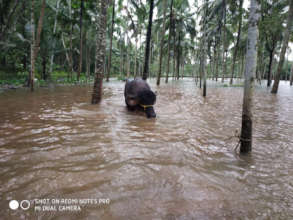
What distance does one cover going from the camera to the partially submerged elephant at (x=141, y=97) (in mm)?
5758

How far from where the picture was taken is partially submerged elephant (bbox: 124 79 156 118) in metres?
5.76

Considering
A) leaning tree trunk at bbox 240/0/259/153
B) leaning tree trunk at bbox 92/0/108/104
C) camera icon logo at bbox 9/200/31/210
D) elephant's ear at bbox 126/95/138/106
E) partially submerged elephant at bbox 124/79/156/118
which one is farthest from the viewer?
leaning tree trunk at bbox 92/0/108/104

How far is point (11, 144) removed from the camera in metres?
3.25

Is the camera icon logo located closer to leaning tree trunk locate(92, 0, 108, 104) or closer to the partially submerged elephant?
the partially submerged elephant

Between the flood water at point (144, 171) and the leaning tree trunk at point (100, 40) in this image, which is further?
the leaning tree trunk at point (100, 40)

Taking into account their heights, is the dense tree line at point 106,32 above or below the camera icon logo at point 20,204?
above

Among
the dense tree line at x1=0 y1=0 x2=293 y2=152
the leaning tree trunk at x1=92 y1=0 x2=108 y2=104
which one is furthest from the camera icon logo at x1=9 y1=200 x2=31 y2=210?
the leaning tree trunk at x1=92 y1=0 x2=108 y2=104

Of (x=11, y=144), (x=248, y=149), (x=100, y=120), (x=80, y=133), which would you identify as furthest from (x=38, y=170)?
(x=248, y=149)

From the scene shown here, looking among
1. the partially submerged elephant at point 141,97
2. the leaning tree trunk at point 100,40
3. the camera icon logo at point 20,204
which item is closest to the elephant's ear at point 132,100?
the partially submerged elephant at point 141,97

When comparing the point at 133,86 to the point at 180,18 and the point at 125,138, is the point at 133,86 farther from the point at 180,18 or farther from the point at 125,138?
the point at 180,18

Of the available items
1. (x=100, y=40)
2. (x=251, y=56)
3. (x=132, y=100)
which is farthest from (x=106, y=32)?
(x=251, y=56)

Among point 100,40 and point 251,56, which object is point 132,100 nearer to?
point 100,40

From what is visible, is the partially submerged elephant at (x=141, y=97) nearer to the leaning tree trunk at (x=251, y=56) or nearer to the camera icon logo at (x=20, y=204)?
the leaning tree trunk at (x=251, y=56)

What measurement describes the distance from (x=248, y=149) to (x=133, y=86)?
4150 mm
